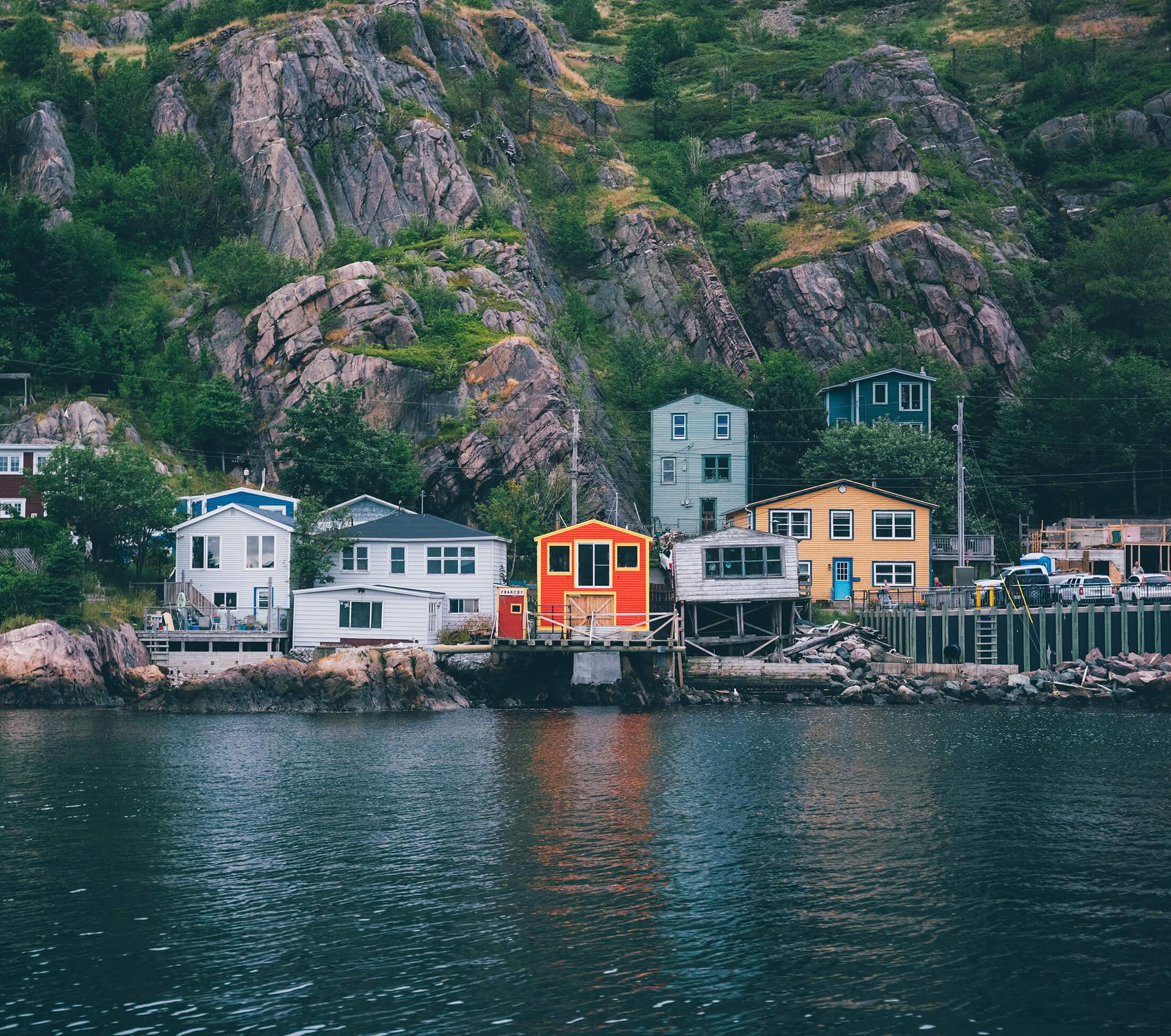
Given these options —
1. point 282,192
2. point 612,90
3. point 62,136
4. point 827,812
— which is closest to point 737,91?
point 612,90

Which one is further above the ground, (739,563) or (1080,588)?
(739,563)

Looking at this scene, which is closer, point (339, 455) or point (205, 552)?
point (205, 552)

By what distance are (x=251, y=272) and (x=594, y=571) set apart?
38.2m

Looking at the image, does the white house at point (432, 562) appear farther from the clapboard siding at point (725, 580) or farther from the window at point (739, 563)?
the window at point (739, 563)

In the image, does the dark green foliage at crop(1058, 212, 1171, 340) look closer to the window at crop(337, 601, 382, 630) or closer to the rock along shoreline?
the rock along shoreline

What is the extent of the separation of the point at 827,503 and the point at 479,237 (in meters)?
36.7

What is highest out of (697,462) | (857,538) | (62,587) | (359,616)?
(697,462)

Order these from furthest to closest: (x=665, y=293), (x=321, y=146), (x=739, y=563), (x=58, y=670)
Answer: (x=665, y=293) → (x=321, y=146) → (x=739, y=563) → (x=58, y=670)

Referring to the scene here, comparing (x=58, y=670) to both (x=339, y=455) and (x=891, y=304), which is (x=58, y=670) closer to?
(x=339, y=455)

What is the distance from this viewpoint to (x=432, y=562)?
61.2 metres

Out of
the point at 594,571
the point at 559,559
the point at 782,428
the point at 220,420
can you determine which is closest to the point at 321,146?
the point at 220,420

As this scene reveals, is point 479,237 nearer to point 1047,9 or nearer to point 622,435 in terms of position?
point 622,435

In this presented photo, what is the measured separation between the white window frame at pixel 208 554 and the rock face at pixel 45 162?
4397cm

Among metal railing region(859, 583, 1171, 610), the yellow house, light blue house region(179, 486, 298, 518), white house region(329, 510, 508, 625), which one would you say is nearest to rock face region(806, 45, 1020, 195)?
the yellow house
